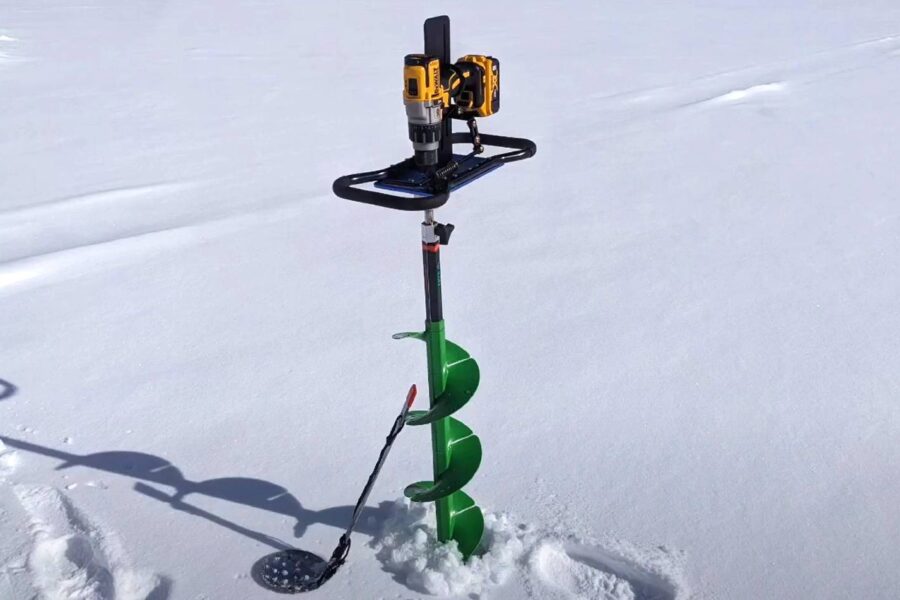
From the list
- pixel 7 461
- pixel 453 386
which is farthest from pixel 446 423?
pixel 7 461

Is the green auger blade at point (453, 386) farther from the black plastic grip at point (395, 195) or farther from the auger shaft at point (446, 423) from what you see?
the black plastic grip at point (395, 195)

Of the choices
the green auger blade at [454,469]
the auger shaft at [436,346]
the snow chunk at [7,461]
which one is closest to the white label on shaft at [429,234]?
the auger shaft at [436,346]

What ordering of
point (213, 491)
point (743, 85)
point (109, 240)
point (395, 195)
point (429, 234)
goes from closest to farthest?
point (395, 195)
point (429, 234)
point (213, 491)
point (109, 240)
point (743, 85)

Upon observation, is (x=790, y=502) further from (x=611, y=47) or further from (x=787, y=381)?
(x=611, y=47)

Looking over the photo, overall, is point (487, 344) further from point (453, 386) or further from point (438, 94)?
point (438, 94)

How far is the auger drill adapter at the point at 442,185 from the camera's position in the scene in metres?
2.05

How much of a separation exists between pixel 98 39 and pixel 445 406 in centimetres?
988

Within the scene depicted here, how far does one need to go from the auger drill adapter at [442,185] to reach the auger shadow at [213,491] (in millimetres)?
342

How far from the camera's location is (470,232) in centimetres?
498

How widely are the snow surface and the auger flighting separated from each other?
0.31 ft

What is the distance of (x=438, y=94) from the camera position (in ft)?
6.78

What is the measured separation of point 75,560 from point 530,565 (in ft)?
4.27

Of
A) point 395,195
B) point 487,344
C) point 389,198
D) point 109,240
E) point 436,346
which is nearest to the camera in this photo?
point 389,198

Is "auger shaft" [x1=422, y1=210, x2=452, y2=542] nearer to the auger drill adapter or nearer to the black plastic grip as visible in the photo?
the auger drill adapter
